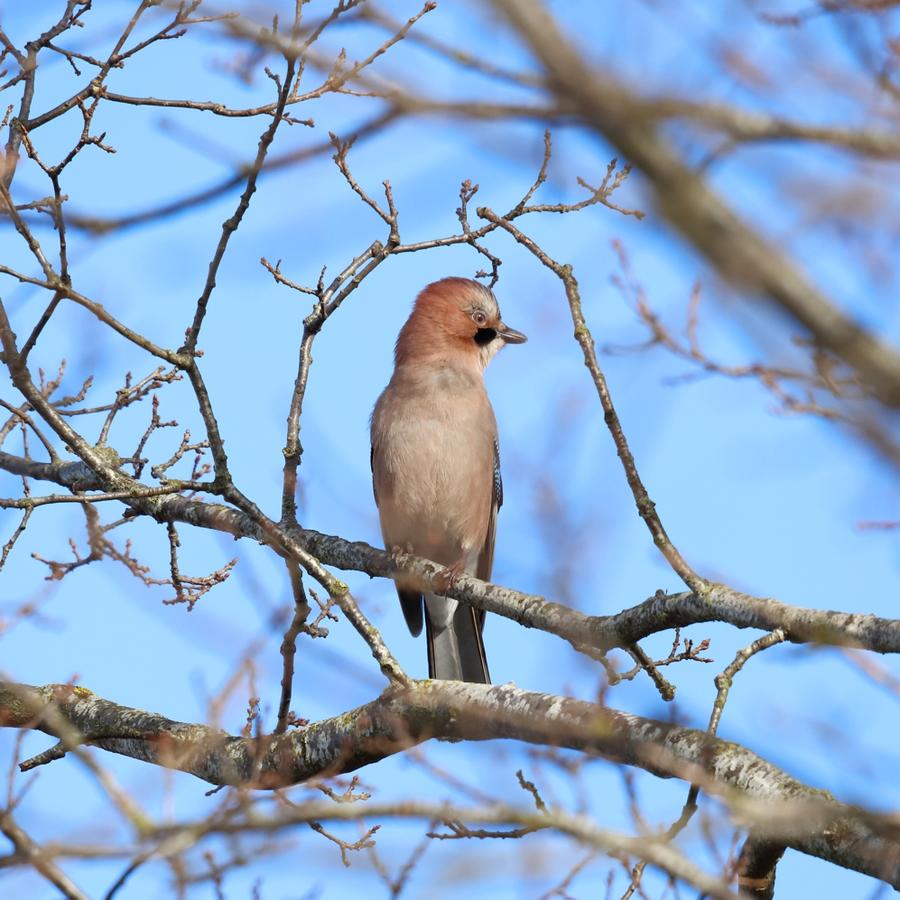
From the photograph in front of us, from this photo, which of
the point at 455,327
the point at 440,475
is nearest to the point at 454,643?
the point at 440,475

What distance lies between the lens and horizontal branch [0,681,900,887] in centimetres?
363

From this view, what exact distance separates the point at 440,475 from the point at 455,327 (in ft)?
4.35

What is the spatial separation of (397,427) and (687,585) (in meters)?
3.93

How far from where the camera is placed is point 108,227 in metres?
2.86

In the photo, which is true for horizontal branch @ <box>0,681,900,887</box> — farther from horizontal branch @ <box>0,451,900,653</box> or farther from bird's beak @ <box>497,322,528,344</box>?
bird's beak @ <box>497,322,528,344</box>

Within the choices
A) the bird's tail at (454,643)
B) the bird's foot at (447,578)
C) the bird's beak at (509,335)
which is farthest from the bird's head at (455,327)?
the bird's foot at (447,578)

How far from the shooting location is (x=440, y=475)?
26.9ft

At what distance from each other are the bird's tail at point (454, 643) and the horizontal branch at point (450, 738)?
297 cm

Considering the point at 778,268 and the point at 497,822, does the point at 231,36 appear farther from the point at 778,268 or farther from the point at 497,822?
the point at 497,822

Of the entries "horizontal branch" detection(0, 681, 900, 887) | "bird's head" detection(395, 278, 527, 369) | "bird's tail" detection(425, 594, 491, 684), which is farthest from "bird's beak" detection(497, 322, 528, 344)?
"horizontal branch" detection(0, 681, 900, 887)

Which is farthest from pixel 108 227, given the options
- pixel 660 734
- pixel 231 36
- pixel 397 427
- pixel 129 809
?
pixel 397 427

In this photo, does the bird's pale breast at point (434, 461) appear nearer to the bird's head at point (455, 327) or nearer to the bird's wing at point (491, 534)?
the bird's wing at point (491, 534)

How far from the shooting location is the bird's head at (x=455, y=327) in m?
8.87

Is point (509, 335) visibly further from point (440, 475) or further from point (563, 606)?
point (563, 606)
